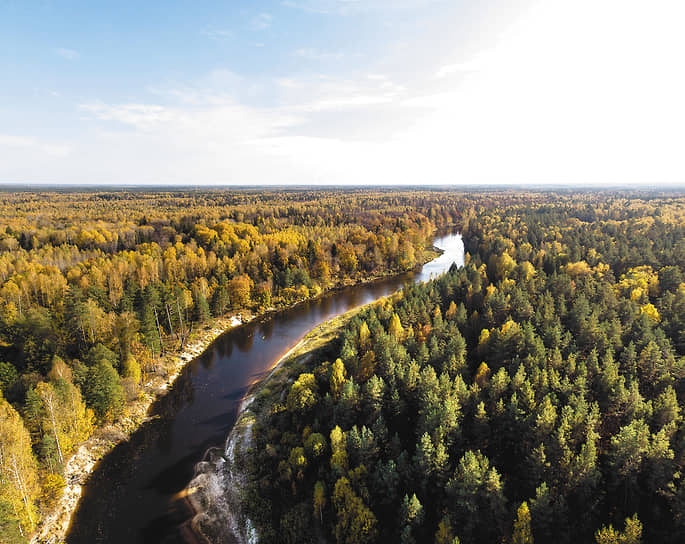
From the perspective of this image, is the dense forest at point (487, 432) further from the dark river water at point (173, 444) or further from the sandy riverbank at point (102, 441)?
the sandy riverbank at point (102, 441)

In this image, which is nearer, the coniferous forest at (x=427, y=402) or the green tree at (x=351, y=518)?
the coniferous forest at (x=427, y=402)

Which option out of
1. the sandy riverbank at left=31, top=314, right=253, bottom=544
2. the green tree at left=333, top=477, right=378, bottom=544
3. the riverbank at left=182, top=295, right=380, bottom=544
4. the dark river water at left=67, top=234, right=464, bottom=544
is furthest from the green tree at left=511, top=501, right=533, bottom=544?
the sandy riverbank at left=31, top=314, right=253, bottom=544

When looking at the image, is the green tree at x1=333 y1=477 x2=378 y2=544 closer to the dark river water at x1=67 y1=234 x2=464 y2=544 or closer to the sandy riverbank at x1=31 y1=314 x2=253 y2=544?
the dark river water at x1=67 y1=234 x2=464 y2=544

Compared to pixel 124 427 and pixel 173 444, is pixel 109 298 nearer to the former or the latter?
pixel 124 427

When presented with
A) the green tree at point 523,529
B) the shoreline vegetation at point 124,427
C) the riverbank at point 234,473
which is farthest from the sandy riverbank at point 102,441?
the green tree at point 523,529

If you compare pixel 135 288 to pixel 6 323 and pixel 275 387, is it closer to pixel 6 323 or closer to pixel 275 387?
pixel 6 323

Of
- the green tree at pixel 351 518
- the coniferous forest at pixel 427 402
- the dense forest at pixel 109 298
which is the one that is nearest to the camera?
the coniferous forest at pixel 427 402

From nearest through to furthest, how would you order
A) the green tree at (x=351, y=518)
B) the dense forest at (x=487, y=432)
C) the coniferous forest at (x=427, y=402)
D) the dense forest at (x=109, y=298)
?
the dense forest at (x=487, y=432)
the coniferous forest at (x=427, y=402)
the green tree at (x=351, y=518)
the dense forest at (x=109, y=298)
